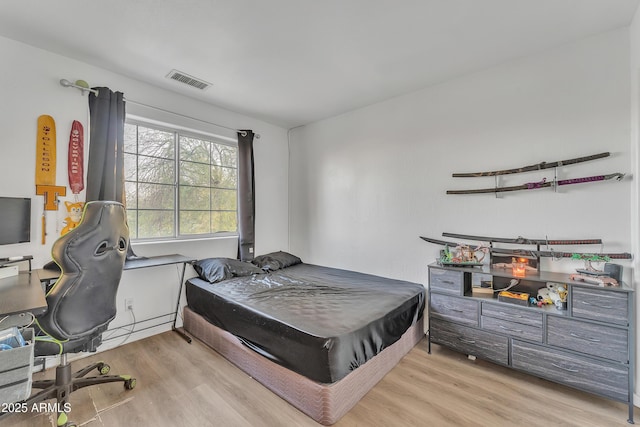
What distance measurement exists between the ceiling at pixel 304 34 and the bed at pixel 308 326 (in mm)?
2075

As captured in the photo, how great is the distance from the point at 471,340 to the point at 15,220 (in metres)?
3.63

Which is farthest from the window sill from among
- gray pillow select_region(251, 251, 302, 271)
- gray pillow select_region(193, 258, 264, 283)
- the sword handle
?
the sword handle

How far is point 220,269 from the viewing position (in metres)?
3.02

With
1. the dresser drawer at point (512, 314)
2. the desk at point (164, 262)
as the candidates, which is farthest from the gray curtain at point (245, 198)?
the dresser drawer at point (512, 314)

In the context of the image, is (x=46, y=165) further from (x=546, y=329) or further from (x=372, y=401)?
(x=546, y=329)

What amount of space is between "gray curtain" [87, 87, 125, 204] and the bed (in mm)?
1183

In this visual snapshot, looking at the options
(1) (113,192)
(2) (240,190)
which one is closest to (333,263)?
(2) (240,190)

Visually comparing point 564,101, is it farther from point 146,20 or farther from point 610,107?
point 146,20

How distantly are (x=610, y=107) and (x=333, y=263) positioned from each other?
307 cm

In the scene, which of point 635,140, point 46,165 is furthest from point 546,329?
point 46,165

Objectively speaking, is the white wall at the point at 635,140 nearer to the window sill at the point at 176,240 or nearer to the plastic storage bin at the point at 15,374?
the plastic storage bin at the point at 15,374

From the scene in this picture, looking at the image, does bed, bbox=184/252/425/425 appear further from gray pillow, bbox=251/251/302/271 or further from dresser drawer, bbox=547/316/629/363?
dresser drawer, bbox=547/316/629/363

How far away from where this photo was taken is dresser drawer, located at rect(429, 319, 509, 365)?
2158 mm

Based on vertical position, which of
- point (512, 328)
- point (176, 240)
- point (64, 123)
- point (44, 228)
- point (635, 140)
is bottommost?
point (512, 328)
